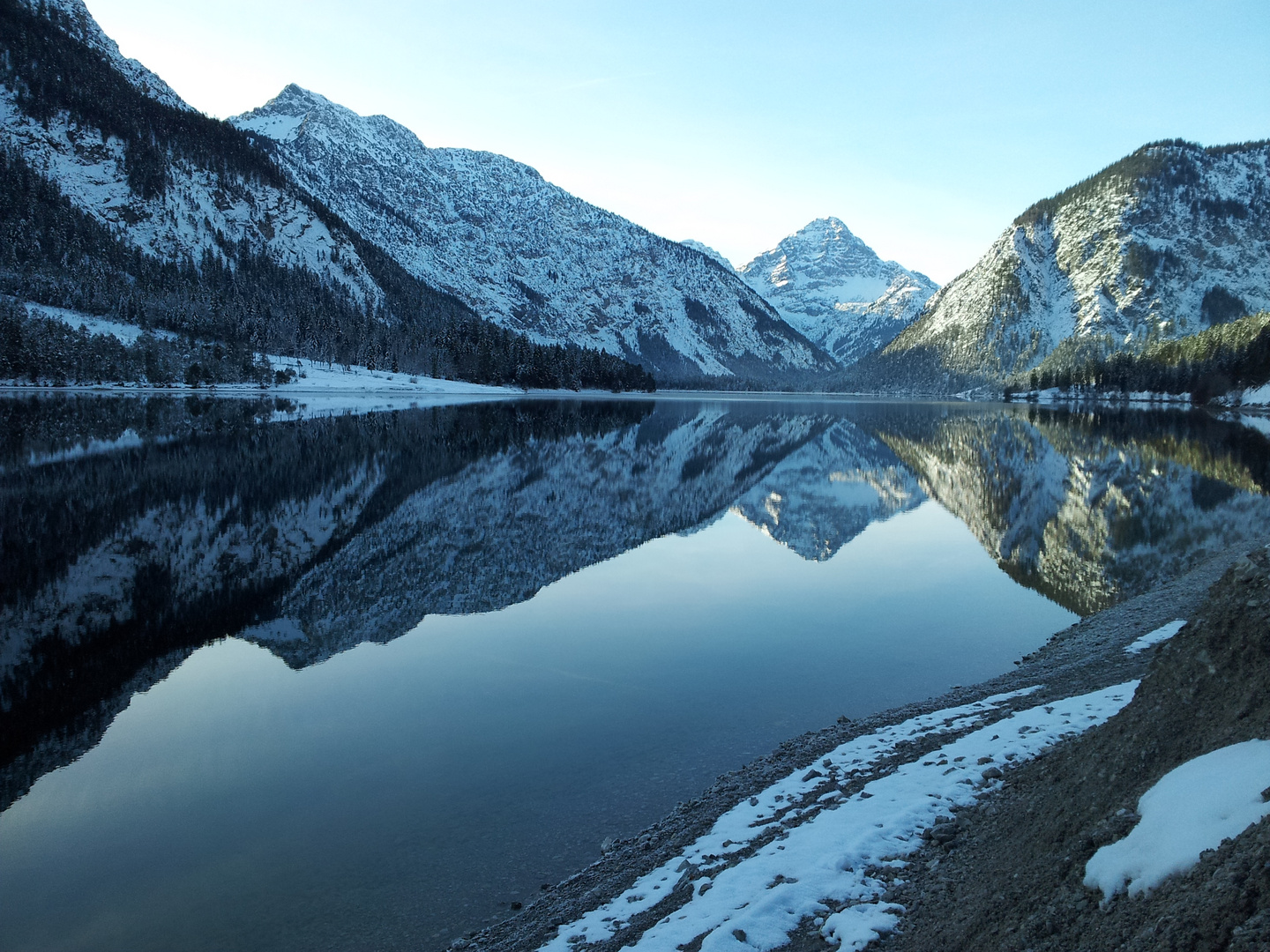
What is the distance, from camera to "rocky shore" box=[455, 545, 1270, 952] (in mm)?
3867

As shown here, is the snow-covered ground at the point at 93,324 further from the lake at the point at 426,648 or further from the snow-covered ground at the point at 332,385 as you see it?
the lake at the point at 426,648

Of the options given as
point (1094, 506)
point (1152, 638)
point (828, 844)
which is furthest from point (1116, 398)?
point (828, 844)

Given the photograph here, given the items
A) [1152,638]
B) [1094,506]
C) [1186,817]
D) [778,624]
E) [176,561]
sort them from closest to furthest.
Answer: [1186,817] → [1152,638] → [778,624] → [176,561] → [1094,506]

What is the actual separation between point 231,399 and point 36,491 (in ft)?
278

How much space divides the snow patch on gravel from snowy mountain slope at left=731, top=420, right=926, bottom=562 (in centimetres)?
1234

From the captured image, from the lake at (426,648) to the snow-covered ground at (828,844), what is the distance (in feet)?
5.18

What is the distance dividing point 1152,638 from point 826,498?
25.4 metres

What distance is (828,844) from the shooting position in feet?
24.3

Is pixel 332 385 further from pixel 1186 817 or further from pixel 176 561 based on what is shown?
pixel 1186 817

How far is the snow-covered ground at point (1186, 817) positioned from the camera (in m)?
4.16

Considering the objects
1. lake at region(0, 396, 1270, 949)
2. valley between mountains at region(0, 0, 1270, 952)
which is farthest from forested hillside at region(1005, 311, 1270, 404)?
lake at region(0, 396, 1270, 949)

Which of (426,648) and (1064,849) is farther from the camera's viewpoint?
(426,648)

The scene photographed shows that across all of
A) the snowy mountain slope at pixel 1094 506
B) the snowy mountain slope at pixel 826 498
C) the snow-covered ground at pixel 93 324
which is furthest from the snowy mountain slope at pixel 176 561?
the snow-covered ground at pixel 93 324

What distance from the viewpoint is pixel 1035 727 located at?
9.62m
